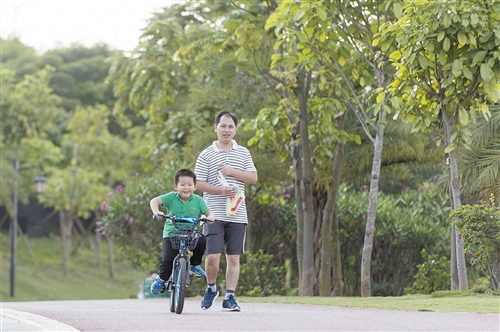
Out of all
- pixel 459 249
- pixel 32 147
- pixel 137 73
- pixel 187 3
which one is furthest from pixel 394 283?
pixel 32 147

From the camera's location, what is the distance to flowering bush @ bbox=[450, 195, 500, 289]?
11.2 m

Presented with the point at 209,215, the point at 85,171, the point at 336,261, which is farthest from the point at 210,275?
the point at 85,171

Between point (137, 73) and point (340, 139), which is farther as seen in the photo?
point (137, 73)

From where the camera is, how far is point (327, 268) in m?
16.6

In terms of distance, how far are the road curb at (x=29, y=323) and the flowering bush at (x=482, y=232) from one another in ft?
17.1

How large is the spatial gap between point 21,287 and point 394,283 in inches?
782

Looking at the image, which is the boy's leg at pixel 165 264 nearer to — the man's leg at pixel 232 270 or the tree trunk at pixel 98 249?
the man's leg at pixel 232 270

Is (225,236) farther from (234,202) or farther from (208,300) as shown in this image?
(208,300)

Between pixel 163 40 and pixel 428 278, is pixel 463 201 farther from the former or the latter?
pixel 163 40

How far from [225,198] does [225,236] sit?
397mm

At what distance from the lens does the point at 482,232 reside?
36.9 ft

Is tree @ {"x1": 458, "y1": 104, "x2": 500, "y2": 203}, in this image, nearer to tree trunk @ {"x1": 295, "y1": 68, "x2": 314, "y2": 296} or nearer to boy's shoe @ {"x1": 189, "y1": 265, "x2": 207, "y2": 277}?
tree trunk @ {"x1": 295, "y1": 68, "x2": 314, "y2": 296}

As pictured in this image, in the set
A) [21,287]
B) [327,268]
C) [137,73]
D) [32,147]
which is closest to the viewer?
[327,268]

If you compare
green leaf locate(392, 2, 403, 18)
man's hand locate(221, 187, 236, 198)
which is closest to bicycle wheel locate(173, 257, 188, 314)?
man's hand locate(221, 187, 236, 198)
